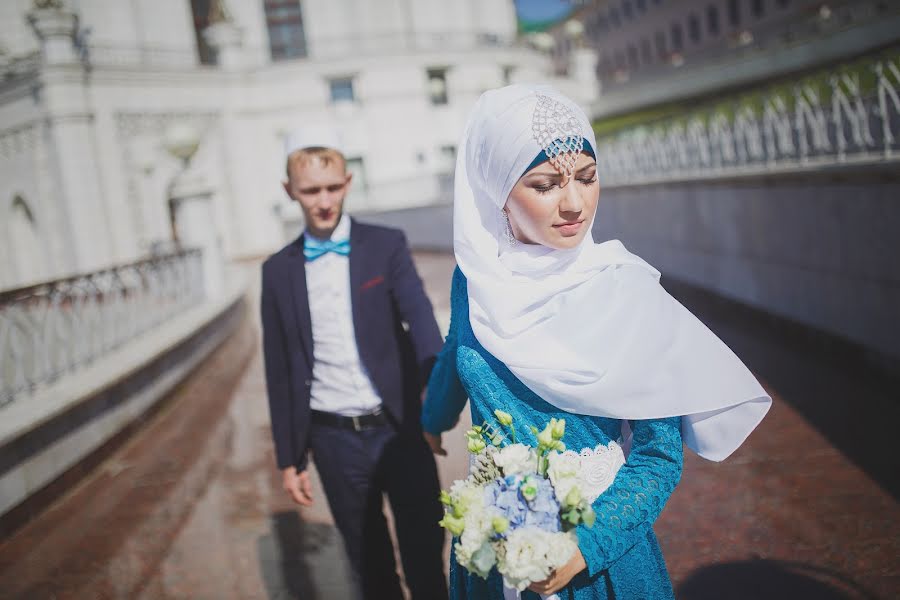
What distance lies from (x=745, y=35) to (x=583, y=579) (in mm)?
27738

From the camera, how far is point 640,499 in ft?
5.13

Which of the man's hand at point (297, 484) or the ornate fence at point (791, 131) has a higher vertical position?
the ornate fence at point (791, 131)

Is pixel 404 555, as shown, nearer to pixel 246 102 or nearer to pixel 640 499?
pixel 640 499

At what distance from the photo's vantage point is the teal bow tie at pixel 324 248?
2.88m

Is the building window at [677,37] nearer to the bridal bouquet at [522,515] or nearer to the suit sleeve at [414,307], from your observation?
the suit sleeve at [414,307]

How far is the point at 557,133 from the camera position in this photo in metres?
1.61

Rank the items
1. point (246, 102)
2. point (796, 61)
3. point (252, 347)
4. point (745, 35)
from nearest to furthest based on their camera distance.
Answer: point (252, 347), point (796, 61), point (745, 35), point (246, 102)

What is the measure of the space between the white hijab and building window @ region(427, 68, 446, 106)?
30.9 metres

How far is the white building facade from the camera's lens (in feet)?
77.7

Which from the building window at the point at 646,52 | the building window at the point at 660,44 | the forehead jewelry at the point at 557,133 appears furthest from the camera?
the building window at the point at 646,52

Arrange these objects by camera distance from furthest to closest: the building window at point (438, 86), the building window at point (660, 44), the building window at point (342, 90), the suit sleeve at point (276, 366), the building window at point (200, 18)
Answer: the building window at point (660, 44) < the building window at point (200, 18) < the building window at point (438, 86) < the building window at point (342, 90) < the suit sleeve at point (276, 366)

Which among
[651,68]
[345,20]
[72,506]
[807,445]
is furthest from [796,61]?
[72,506]

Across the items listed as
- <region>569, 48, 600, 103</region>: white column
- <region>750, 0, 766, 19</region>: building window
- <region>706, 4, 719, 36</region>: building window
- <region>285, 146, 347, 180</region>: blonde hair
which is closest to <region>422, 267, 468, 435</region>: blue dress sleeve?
<region>285, 146, 347, 180</region>: blonde hair

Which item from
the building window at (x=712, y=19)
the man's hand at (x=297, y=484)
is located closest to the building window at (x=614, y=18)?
the building window at (x=712, y=19)
